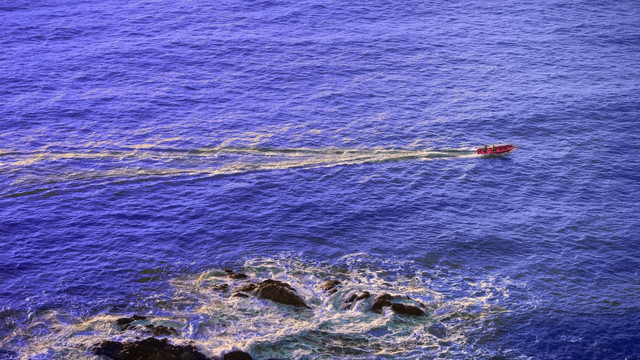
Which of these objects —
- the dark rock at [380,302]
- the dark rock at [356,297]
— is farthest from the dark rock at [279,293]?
the dark rock at [380,302]

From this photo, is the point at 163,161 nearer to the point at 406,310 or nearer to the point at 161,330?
the point at 161,330

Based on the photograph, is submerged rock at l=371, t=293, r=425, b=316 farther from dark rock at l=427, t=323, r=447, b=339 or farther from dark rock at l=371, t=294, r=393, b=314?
dark rock at l=427, t=323, r=447, b=339

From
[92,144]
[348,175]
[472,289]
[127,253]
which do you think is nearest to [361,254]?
[472,289]

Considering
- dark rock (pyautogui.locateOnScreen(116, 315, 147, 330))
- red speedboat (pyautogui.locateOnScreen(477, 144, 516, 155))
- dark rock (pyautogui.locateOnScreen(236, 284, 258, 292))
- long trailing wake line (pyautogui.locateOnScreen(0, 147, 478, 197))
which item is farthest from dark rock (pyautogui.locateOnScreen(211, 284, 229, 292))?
red speedboat (pyautogui.locateOnScreen(477, 144, 516, 155))

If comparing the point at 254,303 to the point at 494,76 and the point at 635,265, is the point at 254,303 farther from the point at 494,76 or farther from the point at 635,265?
the point at 494,76

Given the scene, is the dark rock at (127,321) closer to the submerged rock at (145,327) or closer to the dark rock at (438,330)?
the submerged rock at (145,327)
